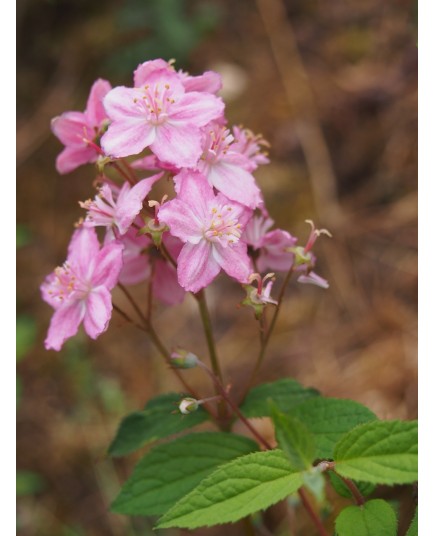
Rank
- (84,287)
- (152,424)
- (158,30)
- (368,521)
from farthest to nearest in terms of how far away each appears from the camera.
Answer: (158,30) < (152,424) < (84,287) < (368,521)

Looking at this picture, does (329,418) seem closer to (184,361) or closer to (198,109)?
(184,361)

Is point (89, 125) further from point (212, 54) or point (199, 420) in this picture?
point (212, 54)

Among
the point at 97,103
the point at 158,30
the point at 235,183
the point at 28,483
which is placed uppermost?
the point at 158,30

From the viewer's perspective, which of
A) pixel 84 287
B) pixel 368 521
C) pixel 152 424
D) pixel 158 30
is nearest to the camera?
pixel 368 521

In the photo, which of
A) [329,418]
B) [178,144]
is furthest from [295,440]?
[178,144]

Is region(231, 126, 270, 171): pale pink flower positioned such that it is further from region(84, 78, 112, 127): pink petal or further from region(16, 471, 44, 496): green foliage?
region(16, 471, 44, 496): green foliage

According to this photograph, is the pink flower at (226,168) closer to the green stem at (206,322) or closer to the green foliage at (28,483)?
the green stem at (206,322)
